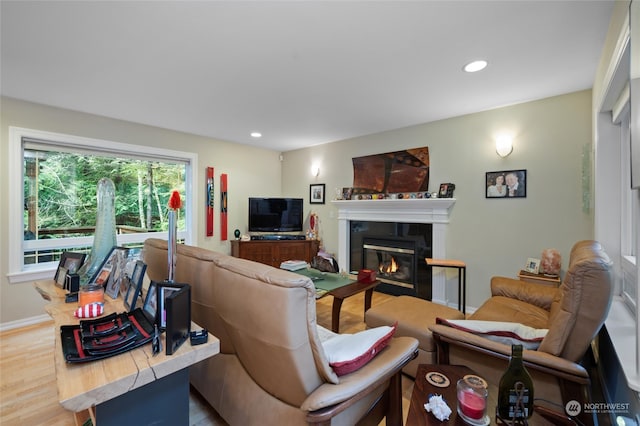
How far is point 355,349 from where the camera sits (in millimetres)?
1250

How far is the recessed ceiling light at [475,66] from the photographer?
2.19m

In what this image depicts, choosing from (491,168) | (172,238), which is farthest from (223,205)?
(491,168)

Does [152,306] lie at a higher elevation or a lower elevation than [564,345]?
higher

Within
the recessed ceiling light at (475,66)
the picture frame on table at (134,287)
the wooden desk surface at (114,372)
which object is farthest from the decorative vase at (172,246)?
the recessed ceiling light at (475,66)

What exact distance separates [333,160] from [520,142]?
8.68 feet

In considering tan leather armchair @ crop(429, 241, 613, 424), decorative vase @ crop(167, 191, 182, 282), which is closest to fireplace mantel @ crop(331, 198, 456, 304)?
tan leather armchair @ crop(429, 241, 613, 424)

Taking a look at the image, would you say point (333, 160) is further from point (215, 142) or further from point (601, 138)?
point (601, 138)

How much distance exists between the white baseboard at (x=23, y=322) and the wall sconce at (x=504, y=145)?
18.0ft

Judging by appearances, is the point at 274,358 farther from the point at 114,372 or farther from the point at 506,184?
the point at 506,184

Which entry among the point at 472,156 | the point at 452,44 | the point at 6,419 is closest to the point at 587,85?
the point at 472,156

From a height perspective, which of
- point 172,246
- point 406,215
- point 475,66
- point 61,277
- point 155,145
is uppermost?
point 475,66

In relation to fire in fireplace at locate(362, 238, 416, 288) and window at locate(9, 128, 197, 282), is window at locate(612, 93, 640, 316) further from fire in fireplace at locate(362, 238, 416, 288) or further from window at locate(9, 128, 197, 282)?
window at locate(9, 128, 197, 282)

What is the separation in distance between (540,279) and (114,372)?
10.8 ft

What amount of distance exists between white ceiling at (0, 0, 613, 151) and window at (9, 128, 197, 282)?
1.80 feet
